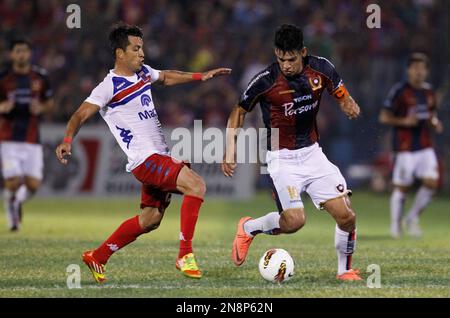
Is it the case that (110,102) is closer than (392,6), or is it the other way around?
(110,102)

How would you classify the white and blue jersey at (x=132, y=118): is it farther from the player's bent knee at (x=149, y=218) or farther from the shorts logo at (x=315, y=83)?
the shorts logo at (x=315, y=83)

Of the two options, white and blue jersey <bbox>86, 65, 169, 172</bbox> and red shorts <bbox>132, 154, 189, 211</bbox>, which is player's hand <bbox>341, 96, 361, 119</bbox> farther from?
white and blue jersey <bbox>86, 65, 169, 172</bbox>

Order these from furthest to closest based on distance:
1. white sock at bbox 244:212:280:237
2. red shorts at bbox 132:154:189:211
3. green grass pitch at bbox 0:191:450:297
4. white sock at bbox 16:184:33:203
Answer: white sock at bbox 16:184:33:203
white sock at bbox 244:212:280:237
red shorts at bbox 132:154:189:211
green grass pitch at bbox 0:191:450:297

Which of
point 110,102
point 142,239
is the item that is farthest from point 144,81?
point 142,239

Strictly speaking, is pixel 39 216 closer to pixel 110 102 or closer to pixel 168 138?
pixel 168 138

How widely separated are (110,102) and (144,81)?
425 millimetres

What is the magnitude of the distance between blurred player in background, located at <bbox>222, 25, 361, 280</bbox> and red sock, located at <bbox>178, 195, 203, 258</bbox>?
41cm

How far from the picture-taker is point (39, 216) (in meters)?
17.5

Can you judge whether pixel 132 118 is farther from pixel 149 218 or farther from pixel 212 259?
pixel 212 259

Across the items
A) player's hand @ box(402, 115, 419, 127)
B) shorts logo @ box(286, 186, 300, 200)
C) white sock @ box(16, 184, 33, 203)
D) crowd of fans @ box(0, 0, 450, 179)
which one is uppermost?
crowd of fans @ box(0, 0, 450, 179)

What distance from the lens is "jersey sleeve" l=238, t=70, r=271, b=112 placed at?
30.4 feet

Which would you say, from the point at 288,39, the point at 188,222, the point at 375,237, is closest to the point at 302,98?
the point at 288,39

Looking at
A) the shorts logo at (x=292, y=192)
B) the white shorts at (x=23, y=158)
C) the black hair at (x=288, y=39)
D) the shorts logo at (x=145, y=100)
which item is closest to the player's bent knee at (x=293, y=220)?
the shorts logo at (x=292, y=192)

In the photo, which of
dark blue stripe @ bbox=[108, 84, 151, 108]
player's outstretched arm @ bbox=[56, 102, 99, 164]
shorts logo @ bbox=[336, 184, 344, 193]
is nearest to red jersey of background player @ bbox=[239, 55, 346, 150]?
shorts logo @ bbox=[336, 184, 344, 193]
